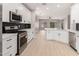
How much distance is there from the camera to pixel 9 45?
3.04m

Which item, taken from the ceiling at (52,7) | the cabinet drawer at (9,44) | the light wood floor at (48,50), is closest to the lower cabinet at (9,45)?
the cabinet drawer at (9,44)

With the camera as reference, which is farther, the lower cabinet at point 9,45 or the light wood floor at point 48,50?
the light wood floor at point 48,50

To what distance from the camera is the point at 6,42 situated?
9.38 ft

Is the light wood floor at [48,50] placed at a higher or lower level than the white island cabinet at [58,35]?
lower

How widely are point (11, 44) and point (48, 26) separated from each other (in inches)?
232

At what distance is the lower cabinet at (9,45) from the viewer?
2.76 m

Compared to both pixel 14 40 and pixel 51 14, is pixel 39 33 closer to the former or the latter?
pixel 51 14

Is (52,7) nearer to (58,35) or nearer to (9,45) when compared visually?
(58,35)

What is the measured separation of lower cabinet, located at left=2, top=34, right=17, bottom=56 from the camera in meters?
2.76

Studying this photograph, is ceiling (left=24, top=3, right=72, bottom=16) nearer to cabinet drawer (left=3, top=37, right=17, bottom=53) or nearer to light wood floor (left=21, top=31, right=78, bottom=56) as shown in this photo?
light wood floor (left=21, top=31, right=78, bottom=56)

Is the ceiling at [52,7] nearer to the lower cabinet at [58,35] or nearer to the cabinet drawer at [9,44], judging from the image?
the lower cabinet at [58,35]

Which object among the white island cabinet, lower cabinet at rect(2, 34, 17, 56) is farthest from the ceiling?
lower cabinet at rect(2, 34, 17, 56)

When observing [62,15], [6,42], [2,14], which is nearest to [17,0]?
[2,14]

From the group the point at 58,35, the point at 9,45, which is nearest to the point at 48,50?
the point at 9,45
